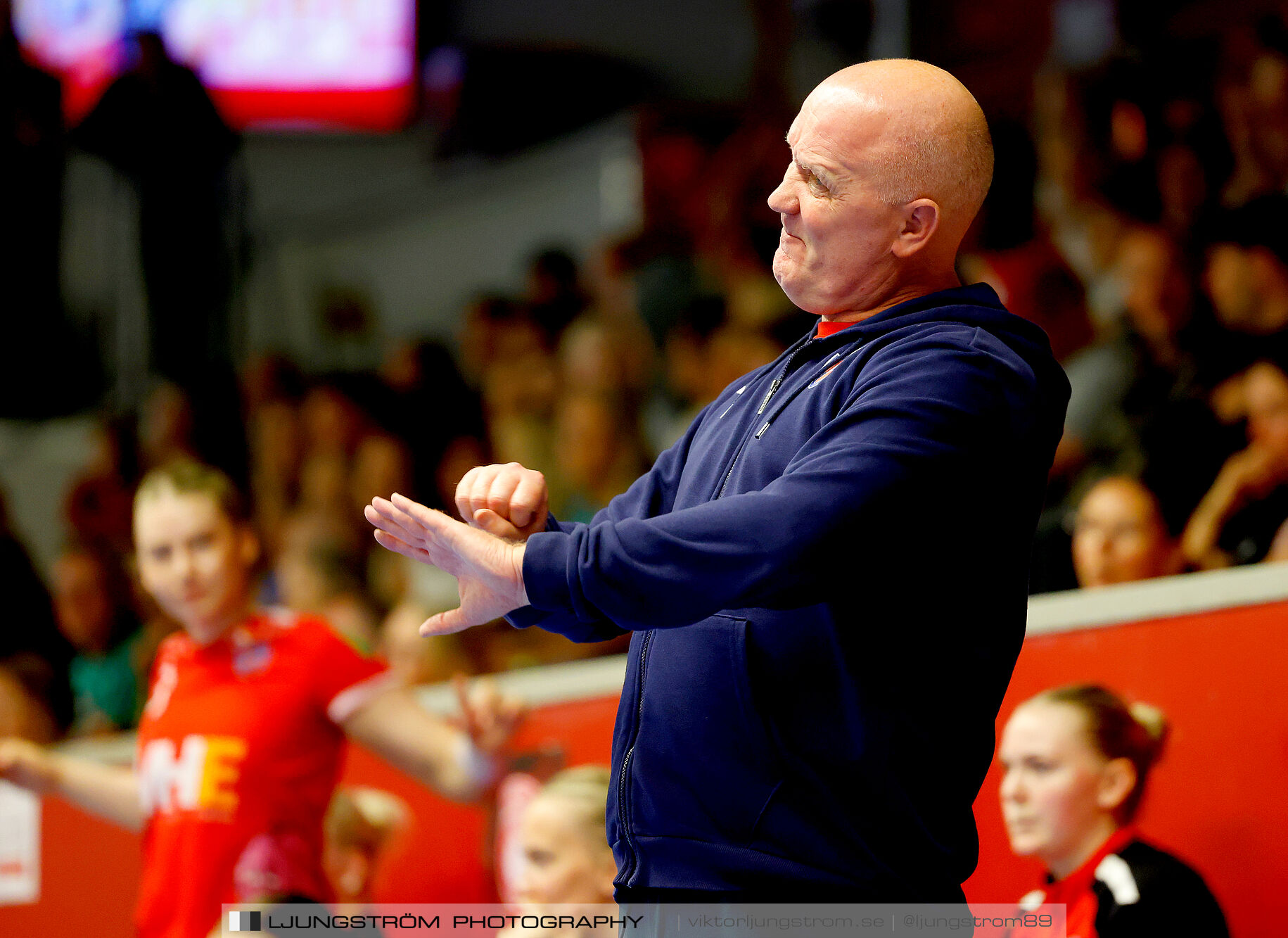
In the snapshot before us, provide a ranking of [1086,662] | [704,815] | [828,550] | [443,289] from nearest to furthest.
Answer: [828,550] → [704,815] → [1086,662] → [443,289]

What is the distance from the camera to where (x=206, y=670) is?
315cm

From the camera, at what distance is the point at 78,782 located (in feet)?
10.9

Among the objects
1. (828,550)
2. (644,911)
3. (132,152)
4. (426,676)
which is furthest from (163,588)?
(132,152)

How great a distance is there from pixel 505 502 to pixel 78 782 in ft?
6.77

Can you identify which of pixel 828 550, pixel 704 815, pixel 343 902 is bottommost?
pixel 343 902

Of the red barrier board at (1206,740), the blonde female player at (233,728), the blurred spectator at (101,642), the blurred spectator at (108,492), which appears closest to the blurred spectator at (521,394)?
the blurred spectator at (101,642)

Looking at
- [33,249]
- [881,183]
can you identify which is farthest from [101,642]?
[881,183]

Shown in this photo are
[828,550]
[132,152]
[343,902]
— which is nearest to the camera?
[828,550]

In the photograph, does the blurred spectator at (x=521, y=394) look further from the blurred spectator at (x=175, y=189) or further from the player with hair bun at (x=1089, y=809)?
the player with hair bun at (x=1089, y=809)

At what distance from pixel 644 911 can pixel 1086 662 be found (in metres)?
1.61

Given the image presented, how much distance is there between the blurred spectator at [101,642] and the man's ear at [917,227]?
405 centimetres

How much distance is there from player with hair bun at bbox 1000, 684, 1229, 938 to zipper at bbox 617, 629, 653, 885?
119cm

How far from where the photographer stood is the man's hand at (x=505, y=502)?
1.62 metres

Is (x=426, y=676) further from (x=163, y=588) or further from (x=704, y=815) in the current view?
(x=704, y=815)
